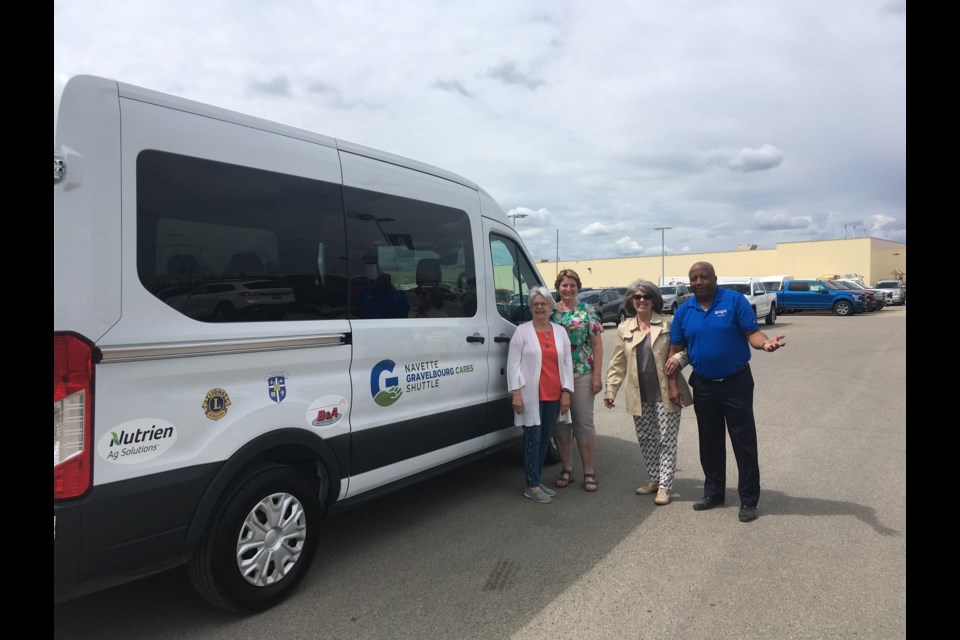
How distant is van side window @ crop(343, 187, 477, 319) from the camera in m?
3.69

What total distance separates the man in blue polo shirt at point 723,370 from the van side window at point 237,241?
8.26 feet

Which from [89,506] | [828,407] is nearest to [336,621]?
[89,506]

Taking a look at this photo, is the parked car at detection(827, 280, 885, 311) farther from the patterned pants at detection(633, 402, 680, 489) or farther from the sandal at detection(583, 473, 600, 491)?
the sandal at detection(583, 473, 600, 491)

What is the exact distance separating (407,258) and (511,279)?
1368mm

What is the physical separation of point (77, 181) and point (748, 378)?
13.5ft

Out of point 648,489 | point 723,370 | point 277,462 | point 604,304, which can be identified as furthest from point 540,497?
point 604,304

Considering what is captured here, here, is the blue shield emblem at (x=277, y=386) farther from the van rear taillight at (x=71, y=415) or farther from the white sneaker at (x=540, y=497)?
the white sneaker at (x=540, y=497)

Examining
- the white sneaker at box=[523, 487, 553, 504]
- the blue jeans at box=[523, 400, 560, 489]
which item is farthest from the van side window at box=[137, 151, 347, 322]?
the white sneaker at box=[523, 487, 553, 504]

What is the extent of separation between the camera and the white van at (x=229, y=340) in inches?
96.6

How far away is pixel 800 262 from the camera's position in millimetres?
64375

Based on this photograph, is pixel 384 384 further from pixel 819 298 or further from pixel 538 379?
pixel 819 298

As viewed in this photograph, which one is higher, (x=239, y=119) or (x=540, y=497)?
(x=239, y=119)

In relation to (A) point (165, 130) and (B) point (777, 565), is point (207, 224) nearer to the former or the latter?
(A) point (165, 130)
